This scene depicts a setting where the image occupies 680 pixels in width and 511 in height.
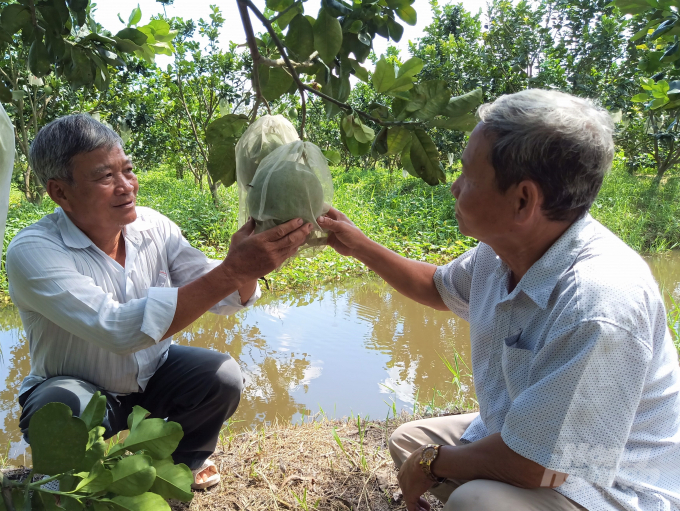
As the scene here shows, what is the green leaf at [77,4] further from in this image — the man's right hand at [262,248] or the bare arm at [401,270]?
the bare arm at [401,270]

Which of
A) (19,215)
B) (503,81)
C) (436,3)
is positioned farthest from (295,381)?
(436,3)

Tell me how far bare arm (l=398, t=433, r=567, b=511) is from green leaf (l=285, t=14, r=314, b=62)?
95 centimetres

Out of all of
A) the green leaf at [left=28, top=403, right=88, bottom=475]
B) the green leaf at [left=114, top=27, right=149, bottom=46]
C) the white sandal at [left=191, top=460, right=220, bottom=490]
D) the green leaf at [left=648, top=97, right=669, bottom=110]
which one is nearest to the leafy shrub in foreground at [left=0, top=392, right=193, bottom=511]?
the green leaf at [left=28, top=403, right=88, bottom=475]

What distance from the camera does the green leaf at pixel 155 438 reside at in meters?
0.96

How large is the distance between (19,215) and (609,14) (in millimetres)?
9423

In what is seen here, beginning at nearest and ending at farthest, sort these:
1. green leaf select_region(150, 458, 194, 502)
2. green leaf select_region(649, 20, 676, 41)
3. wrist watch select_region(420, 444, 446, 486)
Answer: green leaf select_region(150, 458, 194, 502)
wrist watch select_region(420, 444, 446, 486)
green leaf select_region(649, 20, 676, 41)

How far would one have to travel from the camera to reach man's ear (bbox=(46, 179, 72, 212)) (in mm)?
1695

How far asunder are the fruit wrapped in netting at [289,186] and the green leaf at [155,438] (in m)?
0.51

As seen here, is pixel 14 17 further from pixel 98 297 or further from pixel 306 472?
pixel 306 472

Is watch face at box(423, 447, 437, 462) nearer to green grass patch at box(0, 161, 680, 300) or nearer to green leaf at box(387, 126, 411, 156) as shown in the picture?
green leaf at box(387, 126, 411, 156)

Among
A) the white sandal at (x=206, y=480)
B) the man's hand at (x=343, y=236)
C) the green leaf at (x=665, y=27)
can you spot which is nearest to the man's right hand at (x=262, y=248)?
the man's hand at (x=343, y=236)

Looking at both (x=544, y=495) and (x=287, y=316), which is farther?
(x=287, y=316)

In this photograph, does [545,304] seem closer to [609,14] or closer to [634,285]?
[634,285]

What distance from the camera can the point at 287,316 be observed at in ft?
15.1
